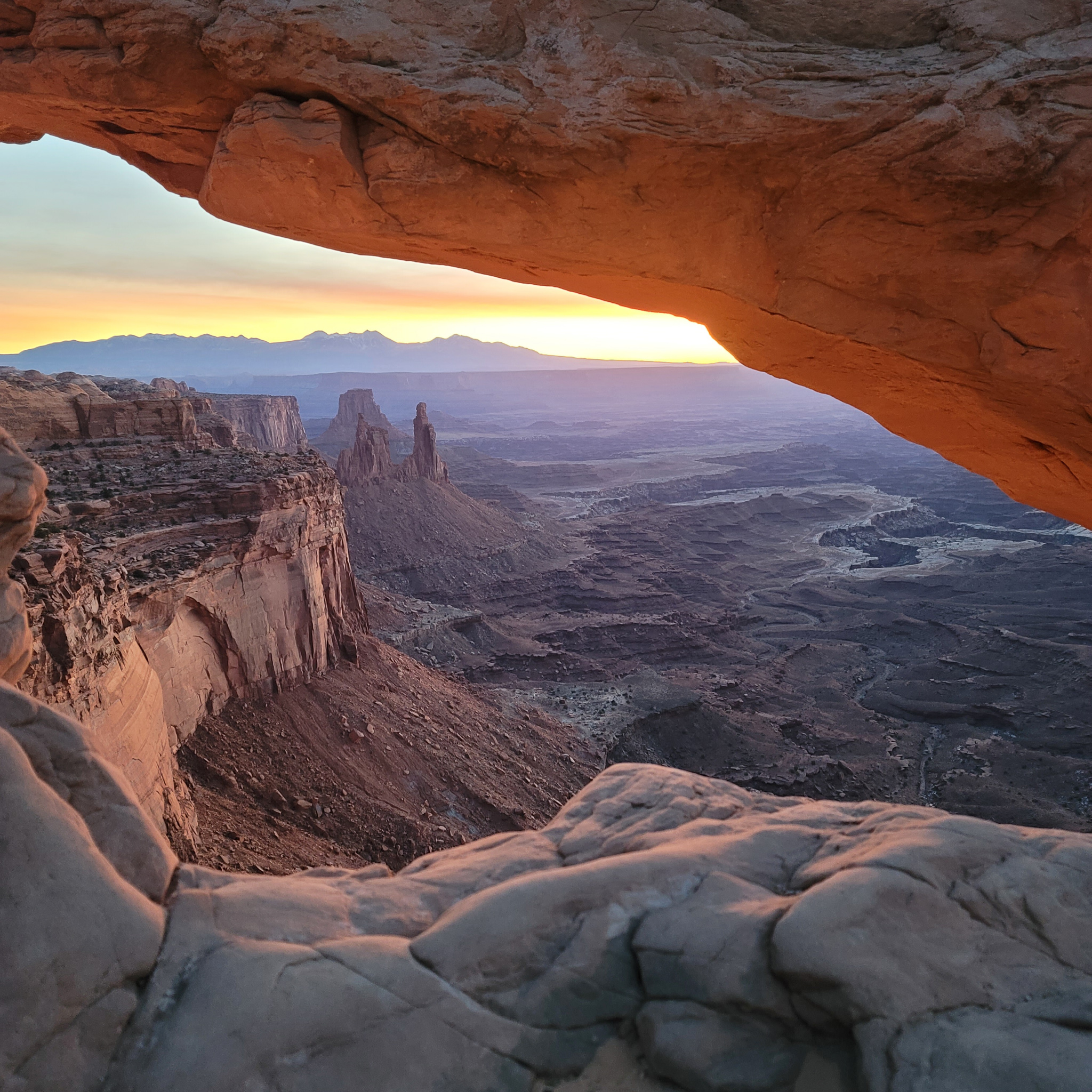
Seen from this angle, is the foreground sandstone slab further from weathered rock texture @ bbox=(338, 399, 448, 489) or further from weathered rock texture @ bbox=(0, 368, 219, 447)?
weathered rock texture @ bbox=(338, 399, 448, 489)

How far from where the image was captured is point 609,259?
8312 millimetres

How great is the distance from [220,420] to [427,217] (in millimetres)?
36958

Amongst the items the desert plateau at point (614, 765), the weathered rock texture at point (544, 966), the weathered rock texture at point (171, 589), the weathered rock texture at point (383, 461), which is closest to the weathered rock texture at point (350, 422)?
the weathered rock texture at point (383, 461)

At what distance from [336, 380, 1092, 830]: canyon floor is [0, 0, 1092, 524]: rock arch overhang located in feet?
65.6

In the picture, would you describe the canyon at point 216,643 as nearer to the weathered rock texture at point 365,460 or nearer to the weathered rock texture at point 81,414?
the weathered rock texture at point 81,414

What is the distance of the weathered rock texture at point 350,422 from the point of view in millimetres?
110812

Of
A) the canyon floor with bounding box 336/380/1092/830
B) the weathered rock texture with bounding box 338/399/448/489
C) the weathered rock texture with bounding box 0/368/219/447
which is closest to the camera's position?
the weathered rock texture with bounding box 0/368/219/447

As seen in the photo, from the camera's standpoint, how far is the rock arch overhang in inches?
276

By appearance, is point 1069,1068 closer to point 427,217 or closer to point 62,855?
point 62,855

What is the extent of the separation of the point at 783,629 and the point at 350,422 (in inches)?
3536

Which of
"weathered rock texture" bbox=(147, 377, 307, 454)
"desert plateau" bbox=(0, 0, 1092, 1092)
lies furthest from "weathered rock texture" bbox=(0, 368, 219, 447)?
"weathered rock texture" bbox=(147, 377, 307, 454)

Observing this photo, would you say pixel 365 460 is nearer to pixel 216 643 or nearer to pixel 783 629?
pixel 783 629

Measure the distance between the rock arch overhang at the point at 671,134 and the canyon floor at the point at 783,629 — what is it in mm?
19997

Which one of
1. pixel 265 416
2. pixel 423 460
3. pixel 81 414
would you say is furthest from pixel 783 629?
pixel 265 416
